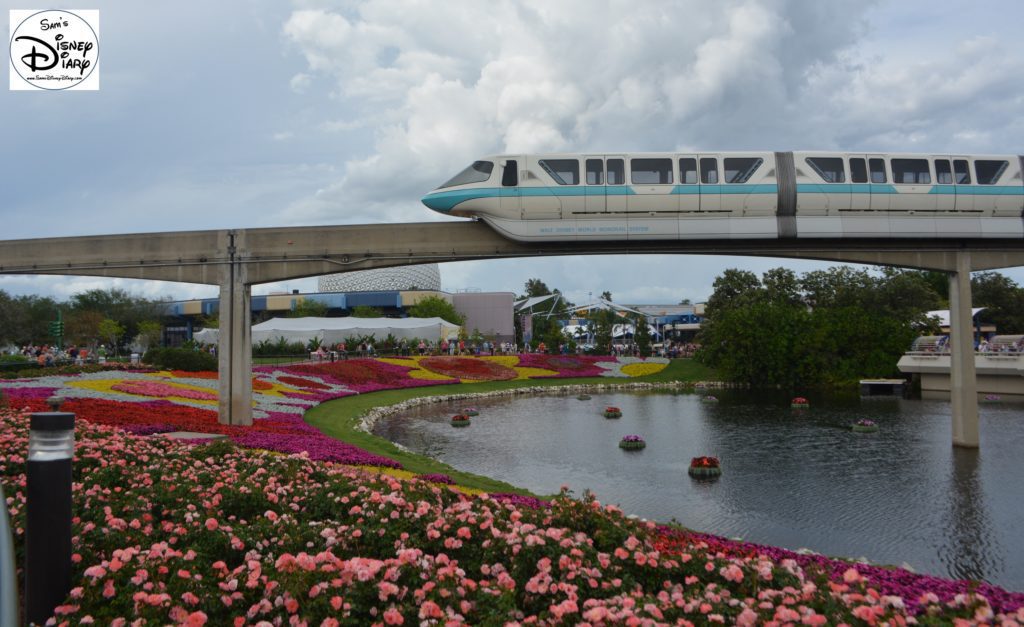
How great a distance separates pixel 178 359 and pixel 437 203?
2398cm

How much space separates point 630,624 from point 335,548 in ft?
11.7

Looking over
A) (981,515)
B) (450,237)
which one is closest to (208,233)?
(450,237)

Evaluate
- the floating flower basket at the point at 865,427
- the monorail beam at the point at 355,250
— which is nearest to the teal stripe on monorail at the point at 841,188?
the monorail beam at the point at 355,250

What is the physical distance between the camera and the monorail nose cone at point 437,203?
21.8 m

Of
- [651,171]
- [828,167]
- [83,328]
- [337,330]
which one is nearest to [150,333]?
[83,328]

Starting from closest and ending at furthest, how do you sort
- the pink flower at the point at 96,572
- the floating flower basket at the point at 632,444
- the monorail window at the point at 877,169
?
1. the pink flower at the point at 96,572
2. the monorail window at the point at 877,169
3. the floating flower basket at the point at 632,444

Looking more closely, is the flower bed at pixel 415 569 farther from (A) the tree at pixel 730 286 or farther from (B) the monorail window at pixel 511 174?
(A) the tree at pixel 730 286

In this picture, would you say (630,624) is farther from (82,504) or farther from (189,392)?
(189,392)

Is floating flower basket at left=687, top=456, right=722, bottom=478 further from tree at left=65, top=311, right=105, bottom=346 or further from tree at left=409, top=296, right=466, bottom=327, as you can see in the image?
tree at left=409, top=296, right=466, bottom=327

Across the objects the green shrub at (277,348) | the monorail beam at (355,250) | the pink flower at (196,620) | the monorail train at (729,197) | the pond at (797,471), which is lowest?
the pond at (797,471)

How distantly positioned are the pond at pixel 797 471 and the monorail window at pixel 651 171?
8.99 m

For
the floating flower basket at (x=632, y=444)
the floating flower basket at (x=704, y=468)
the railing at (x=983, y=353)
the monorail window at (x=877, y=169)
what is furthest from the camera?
the railing at (x=983, y=353)

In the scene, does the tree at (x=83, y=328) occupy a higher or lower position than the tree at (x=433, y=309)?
lower

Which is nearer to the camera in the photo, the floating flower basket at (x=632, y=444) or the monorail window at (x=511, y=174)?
the monorail window at (x=511, y=174)
